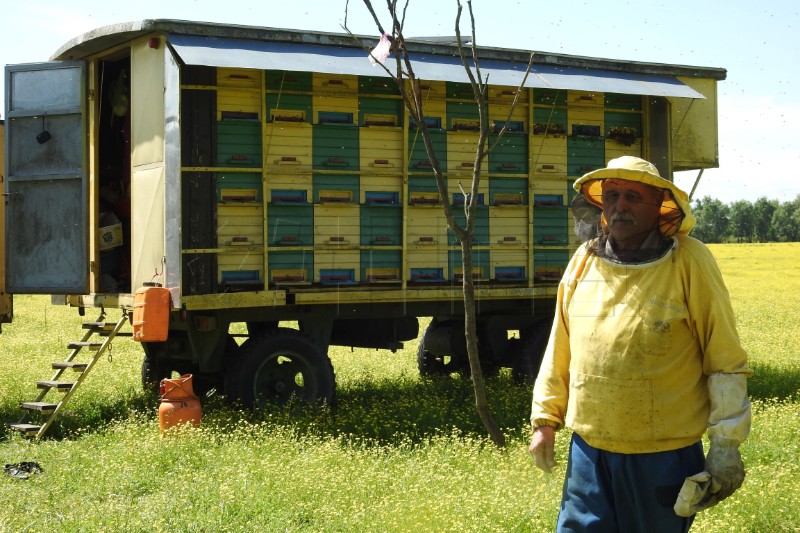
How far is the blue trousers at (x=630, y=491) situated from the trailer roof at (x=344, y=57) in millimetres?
6263

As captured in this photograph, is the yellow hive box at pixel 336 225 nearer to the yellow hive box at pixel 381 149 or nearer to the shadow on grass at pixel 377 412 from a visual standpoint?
the yellow hive box at pixel 381 149

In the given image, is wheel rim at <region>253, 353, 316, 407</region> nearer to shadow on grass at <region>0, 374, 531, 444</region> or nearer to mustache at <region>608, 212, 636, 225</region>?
shadow on grass at <region>0, 374, 531, 444</region>

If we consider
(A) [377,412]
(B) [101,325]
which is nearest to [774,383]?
(A) [377,412]

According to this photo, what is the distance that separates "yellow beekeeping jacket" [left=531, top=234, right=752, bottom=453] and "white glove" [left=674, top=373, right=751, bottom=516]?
0.14m

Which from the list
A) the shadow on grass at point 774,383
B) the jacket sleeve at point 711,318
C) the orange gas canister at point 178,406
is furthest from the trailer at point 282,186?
the jacket sleeve at point 711,318

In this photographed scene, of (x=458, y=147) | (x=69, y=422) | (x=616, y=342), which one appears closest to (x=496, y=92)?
(x=458, y=147)

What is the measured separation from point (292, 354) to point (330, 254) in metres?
1.13

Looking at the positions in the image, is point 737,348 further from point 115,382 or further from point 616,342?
point 115,382

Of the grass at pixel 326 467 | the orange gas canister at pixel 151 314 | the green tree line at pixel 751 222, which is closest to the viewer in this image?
the grass at pixel 326 467

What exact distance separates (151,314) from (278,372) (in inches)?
65.8

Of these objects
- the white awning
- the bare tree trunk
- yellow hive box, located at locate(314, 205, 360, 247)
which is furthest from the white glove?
yellow hive box, located at locate(314, 205, 360, 247)

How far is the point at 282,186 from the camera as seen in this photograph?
1066 cm

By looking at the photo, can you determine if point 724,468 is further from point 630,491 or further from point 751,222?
point 751,222

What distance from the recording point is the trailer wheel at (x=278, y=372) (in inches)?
415
